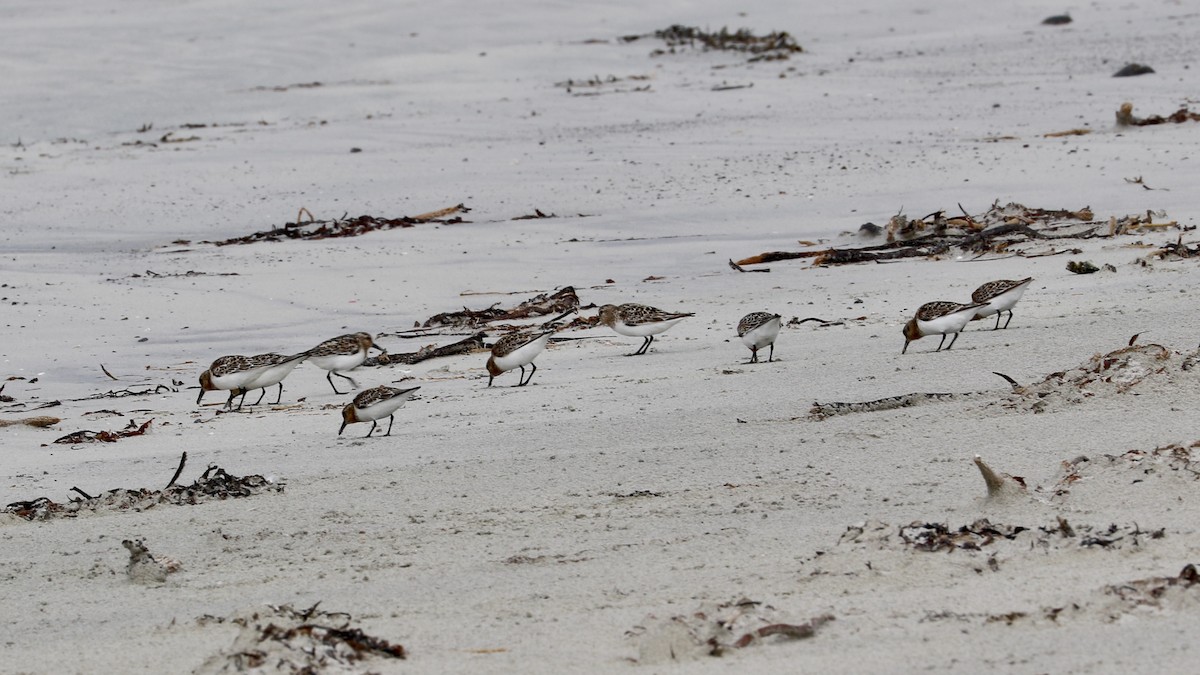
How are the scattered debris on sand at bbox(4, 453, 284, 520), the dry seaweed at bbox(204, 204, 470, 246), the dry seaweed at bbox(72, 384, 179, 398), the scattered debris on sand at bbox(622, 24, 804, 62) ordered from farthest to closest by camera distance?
1. the scattered debris on sand at bbox(622, 24, 804, 62)
2. the dry seaweed at bbox(204, 204, 470, 246)
3. the dry seaweed at bbox(72, 384, 179, 398)
4. the scattered debris on sand at bbox(4, 453, 284, 520)

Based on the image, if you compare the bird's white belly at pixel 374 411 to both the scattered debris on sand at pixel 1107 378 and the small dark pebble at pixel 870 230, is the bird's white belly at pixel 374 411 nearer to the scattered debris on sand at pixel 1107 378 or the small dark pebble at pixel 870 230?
the scattered debris on sand at pixel 1107 378

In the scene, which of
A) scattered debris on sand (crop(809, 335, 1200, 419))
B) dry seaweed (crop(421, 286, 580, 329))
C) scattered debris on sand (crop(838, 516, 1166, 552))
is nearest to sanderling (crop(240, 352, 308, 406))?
dry seaweed (crop(421, 286, 580, 329))

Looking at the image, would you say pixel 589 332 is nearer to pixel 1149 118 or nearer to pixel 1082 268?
pixel 1082 268

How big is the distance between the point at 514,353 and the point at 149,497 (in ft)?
9.58

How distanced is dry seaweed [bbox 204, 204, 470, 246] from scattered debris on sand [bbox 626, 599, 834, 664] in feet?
31.4

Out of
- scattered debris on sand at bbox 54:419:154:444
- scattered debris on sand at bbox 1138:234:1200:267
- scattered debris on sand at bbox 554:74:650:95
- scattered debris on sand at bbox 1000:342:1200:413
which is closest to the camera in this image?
scattered debris on sand at bbox 1000:342:1200:413

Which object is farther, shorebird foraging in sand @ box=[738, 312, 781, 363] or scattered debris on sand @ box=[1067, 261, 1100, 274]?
scattered debris on sand @ box=[1067, 261, 1100, 274]

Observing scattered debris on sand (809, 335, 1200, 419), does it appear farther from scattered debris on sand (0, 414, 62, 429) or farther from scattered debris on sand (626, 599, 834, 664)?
scattered debris on sand (0, 414, 62, 429)

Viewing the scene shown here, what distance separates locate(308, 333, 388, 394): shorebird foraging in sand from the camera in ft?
29.8

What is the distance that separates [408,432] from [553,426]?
0.81 metres

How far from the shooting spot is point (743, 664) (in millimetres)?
3945

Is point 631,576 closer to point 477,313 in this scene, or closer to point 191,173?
point 477,313

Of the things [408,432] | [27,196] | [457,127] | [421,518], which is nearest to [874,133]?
[457,127]

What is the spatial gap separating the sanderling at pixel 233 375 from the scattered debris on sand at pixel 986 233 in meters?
4.33
